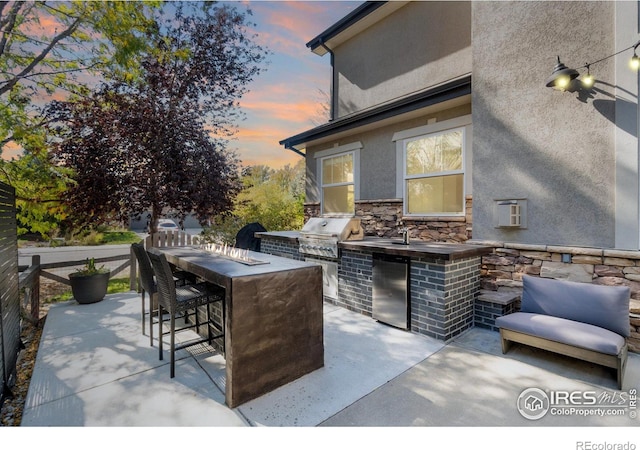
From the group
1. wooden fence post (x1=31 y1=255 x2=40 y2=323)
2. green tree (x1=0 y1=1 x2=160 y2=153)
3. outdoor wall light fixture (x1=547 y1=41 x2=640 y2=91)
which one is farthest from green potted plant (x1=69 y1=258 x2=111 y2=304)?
outdoor wall light fixture (x1=547 y1=41 x2=640 y2=91)

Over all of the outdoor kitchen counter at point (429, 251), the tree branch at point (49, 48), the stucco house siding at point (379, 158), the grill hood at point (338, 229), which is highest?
the tree branch at point (49, 48)

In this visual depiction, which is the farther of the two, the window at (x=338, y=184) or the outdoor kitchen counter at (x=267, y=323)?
the window at (x=338, y=184)

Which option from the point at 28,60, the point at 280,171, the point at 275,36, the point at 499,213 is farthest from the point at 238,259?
the point at 280,171

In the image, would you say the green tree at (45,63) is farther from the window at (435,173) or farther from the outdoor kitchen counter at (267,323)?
the window at (435,173)

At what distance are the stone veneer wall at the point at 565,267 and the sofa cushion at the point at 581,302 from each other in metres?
0.51

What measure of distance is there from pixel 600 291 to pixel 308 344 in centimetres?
324

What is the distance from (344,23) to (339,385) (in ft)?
28.9

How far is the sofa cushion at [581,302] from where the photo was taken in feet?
10.3

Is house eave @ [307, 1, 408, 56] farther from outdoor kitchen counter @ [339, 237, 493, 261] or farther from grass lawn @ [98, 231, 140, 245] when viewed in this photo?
grass lawn @ [98, 231, 140, 245]


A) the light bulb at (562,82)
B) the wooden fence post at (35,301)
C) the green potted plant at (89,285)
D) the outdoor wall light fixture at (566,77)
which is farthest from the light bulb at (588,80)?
the wooden fence post at (35,301)

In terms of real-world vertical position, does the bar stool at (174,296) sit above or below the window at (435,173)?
below

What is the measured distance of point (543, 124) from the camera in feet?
13.7

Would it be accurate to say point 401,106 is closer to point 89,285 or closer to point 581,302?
point 581,302

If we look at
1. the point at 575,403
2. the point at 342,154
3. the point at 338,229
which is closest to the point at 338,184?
the point at 342,154
